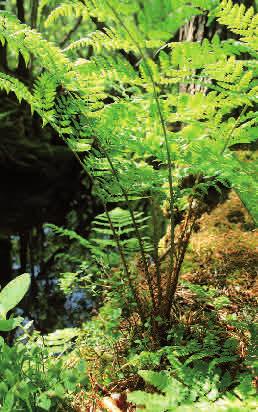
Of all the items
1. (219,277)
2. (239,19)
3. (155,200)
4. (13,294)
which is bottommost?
(219,277)

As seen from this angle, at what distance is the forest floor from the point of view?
1.66 m

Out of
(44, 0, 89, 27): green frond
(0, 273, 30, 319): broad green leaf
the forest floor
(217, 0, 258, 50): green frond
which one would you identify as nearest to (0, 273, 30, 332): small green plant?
(0, 273, 30, 319): broad green leaf

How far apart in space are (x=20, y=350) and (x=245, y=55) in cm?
257

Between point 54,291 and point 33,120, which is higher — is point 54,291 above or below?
below

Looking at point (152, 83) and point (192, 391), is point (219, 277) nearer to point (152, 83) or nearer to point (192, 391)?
point (192, 391)

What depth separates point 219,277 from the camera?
219 cm

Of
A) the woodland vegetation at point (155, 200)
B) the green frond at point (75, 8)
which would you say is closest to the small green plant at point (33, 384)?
the woodland vegetation at point (155, 200)

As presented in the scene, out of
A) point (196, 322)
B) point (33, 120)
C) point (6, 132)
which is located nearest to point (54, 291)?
point (196, 322)

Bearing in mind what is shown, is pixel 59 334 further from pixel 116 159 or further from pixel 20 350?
pixel 116 159

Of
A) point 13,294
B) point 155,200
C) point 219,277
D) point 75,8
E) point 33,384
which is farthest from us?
point 219,277

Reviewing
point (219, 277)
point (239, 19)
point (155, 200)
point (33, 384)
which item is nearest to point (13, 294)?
point (33, 384)

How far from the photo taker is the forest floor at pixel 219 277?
166 cm

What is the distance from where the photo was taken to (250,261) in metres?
2.23

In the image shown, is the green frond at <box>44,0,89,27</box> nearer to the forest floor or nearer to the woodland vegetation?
the woodland vegetation
